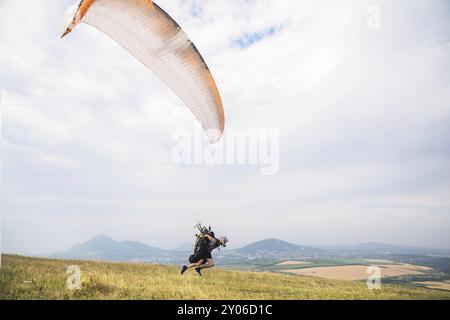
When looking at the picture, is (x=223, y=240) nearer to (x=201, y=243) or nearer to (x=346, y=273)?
(x=201, y=243)

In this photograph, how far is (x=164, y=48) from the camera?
7910 mm

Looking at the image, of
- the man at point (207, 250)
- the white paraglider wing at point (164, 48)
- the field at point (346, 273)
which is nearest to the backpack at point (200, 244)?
the man at point (207, 250)

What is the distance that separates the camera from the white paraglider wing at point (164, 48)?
7008 mm

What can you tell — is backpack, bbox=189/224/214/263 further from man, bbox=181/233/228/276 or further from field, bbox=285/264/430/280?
field, bbox=285/264/430/280

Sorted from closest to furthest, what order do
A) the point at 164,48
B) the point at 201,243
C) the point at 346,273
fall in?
the point at 164,48
the point at 201,243
the point at 346,273

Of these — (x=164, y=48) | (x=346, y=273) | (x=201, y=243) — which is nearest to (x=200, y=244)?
(x=201, y=243)

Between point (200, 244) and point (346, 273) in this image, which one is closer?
point (200, 244)

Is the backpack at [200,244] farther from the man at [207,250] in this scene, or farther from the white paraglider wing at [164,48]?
the white paraglider wing at [164,48]

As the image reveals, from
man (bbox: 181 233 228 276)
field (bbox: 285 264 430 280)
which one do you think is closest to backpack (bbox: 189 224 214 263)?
man (bbox: 181 233 228 276)

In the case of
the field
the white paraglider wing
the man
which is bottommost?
the field

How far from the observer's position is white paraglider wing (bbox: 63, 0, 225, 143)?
23.0ft

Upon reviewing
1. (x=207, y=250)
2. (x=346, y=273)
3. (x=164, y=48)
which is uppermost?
(x=164, y=48)
